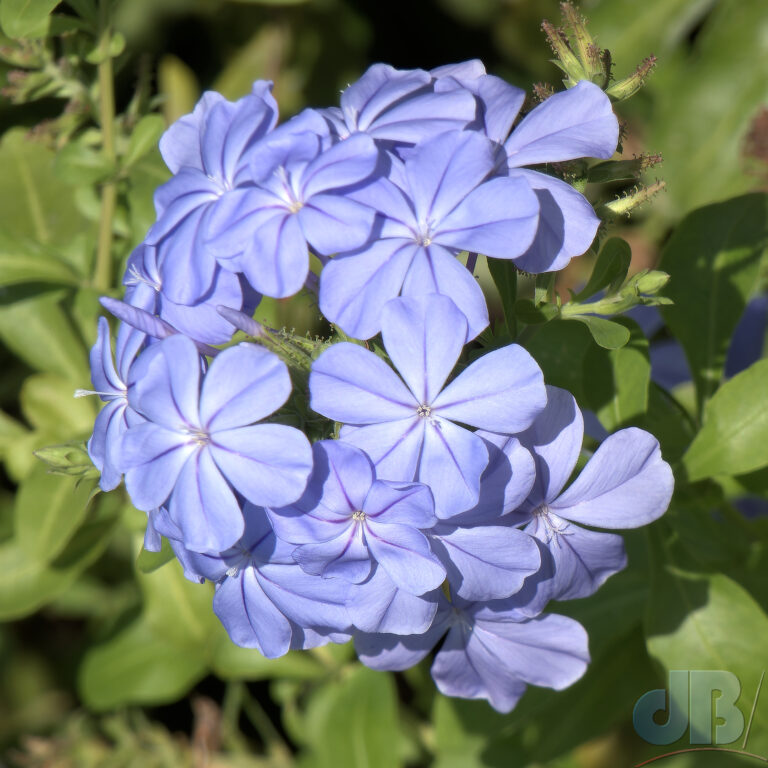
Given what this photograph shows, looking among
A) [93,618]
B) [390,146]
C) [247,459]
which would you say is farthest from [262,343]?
[93,618]

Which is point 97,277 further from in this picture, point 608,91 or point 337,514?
point 608,91

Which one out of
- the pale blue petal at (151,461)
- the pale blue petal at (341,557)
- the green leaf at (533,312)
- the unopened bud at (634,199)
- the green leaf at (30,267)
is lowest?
the green leaf at (30,267)

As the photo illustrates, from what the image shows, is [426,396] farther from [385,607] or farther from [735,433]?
[735,433]

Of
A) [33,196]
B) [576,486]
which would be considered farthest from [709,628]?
[33,196]

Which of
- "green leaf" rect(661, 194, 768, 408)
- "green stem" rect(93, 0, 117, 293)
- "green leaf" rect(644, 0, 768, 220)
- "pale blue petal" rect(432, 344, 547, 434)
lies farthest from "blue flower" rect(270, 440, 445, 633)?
"green leaf" rect(644, 0, 768, 220)

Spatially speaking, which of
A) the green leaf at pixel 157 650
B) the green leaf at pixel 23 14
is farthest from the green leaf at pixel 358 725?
the green leaf at pixel 23 14

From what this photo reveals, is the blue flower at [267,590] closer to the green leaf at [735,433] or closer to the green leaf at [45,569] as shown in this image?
the green leaf at [735,433]
